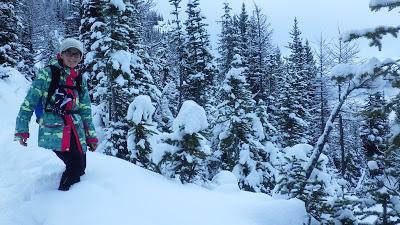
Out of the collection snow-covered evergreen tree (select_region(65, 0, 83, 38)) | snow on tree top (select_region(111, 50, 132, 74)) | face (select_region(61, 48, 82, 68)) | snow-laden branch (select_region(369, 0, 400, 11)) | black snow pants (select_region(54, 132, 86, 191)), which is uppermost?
snow-covered evergreen tree (select_region(65, 0, 83, 38))

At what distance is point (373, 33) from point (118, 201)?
12.4 ft

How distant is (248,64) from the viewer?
32781 millimetres

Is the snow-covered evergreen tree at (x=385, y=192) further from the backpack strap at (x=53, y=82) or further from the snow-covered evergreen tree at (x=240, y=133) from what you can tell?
the snow-covered evergreen tree at (x=240, y=133)

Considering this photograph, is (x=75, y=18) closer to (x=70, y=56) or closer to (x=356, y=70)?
(x=70, y=56)

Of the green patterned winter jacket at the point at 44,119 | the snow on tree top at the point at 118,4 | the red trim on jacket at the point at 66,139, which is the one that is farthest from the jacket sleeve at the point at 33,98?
the snow on tree top at the point at 118,4

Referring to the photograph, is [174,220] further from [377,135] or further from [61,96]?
[377,135]

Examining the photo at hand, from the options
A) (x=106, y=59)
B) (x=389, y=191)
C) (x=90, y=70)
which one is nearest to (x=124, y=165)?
(x=389, y=191)

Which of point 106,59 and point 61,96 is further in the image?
point 106,59

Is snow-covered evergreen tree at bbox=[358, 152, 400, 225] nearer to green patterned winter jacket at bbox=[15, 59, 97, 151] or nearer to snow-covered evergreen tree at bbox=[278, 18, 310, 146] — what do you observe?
green patterned winter jacket at bbox=[15, 59, 97, 151]

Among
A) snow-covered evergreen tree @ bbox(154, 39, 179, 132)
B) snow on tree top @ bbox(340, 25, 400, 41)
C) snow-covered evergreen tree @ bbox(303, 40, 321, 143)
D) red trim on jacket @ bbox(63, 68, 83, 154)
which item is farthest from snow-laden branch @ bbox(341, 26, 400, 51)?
snow-covered evergreen tree @ bbox(303, 40, 321, 143)

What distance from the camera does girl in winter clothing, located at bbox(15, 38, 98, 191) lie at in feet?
17.0

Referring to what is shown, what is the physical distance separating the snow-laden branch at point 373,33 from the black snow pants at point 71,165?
153 inches

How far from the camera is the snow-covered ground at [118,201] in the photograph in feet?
15.3

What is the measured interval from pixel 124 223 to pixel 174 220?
1.97 ft
